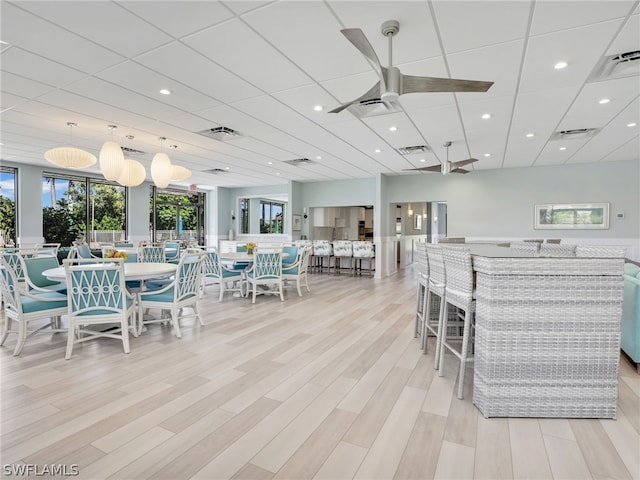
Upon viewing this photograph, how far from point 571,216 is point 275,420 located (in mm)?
8783

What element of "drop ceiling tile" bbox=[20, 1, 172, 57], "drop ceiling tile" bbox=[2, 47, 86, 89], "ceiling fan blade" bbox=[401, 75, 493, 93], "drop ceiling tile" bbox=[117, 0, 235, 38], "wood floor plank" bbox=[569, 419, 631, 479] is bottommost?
"wood floor plank" bbox=[569, 419, 631, 479]

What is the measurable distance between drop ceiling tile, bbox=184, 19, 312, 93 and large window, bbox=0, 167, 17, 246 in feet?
26.1

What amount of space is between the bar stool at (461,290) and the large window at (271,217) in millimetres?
11111

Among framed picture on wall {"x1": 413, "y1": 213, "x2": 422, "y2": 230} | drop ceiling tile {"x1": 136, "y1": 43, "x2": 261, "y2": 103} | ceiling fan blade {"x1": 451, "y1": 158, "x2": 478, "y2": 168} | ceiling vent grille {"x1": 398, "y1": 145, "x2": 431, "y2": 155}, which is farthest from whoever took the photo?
framed picture on wall {"x1": 413, "y1": 213, "x2": 422, "y2": 230}

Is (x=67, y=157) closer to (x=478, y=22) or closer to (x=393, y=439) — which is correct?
(x=478, y=22)

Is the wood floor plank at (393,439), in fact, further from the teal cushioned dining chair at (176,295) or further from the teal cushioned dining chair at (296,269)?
the teal cushioned dining chair at (296,269)

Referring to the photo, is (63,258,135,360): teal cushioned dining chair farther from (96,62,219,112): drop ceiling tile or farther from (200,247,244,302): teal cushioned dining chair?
(200,247,244,302): teal cushioned dining chair

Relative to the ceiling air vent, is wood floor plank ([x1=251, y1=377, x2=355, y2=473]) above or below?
below

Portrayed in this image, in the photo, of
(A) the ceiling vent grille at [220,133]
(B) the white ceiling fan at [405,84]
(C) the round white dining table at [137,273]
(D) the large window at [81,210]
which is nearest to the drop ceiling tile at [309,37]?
(B) the white ceiling fan at [405,84]

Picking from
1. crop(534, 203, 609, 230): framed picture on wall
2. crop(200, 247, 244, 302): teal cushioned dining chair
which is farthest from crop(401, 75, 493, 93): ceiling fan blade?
crop(534, 203, 609, 230): framed picture on wall

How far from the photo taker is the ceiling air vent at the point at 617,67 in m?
2.99

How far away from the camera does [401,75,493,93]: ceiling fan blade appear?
2416 millimetres

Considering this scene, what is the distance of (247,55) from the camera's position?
3016 millimetres

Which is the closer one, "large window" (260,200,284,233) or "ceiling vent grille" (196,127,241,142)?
"ceiling vent grille" (196,127,241,142)
